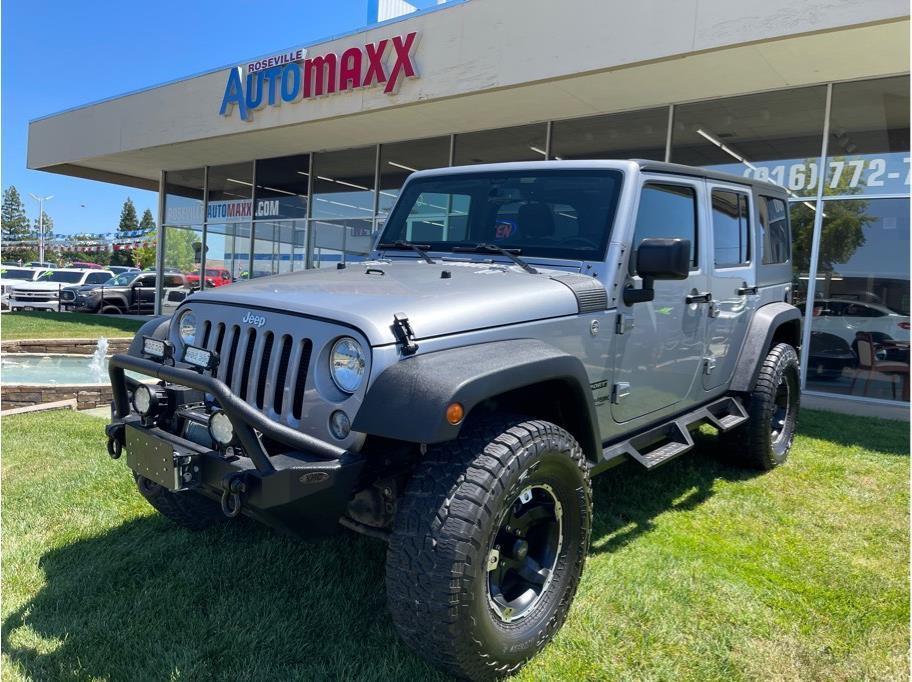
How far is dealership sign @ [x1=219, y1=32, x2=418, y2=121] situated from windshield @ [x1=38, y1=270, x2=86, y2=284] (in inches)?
604

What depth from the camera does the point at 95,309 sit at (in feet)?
68.2

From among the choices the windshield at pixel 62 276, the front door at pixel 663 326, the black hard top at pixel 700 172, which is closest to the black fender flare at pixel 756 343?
the front door at pixel 663 326

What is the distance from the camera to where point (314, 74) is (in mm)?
10828

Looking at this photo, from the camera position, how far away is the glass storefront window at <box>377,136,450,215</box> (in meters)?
12.4

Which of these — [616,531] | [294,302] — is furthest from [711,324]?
[294,302]

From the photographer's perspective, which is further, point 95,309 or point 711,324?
point 95,309

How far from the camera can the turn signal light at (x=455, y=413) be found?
2.12 metres

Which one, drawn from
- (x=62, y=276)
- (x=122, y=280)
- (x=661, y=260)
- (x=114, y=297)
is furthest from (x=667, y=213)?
(x=62, y=276)

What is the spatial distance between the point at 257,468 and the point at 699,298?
8.61 ft

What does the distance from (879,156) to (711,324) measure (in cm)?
566

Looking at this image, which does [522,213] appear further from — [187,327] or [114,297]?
[114,297]

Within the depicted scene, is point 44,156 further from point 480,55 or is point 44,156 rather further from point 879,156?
point 879,156

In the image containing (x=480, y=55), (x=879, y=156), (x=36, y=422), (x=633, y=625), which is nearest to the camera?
(x=633, y=625)

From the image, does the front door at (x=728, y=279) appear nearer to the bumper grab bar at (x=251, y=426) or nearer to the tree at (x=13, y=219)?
the bumper grab bar at (x=251, y=426)
